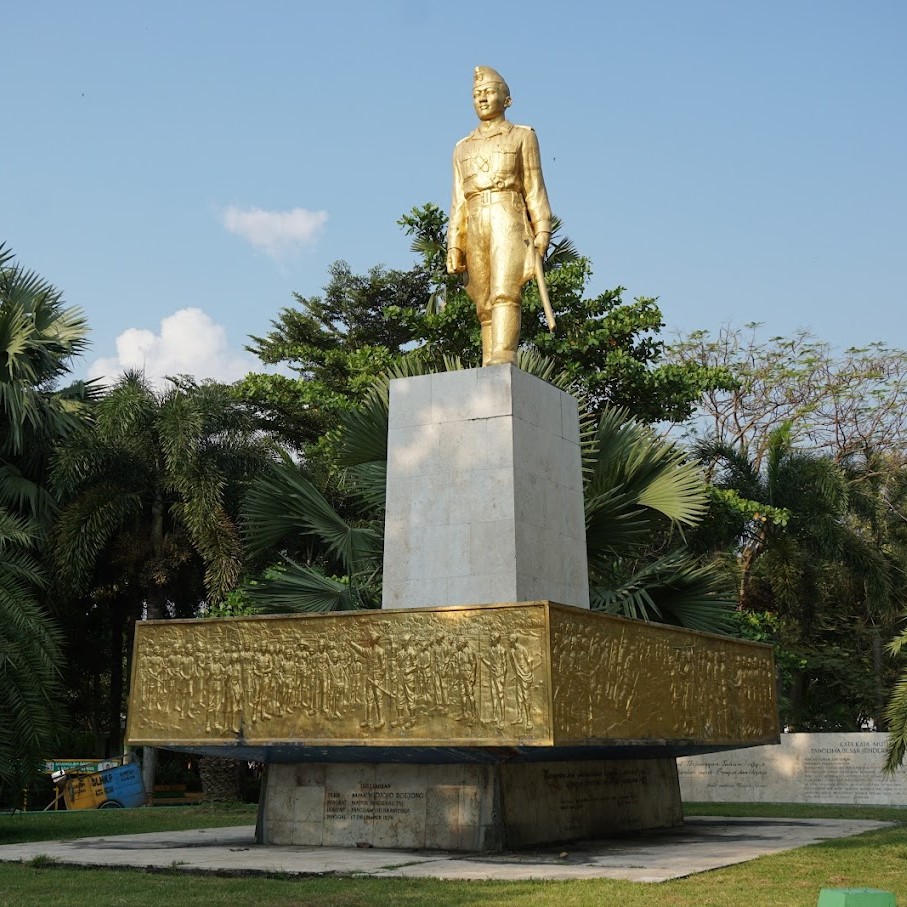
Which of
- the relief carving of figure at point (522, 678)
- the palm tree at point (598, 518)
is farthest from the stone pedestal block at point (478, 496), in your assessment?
the palm tree at point (598, 518)

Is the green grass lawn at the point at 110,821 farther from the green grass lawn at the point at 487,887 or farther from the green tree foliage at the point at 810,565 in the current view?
the green tree foliage at the point at 810,565

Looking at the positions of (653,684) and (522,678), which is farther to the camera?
(653,684)

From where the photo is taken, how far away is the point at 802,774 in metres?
21.1

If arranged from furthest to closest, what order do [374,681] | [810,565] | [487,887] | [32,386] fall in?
[810,565] → [32,386] → [374,681] → [487,887]

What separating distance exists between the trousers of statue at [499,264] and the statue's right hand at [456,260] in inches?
3.1

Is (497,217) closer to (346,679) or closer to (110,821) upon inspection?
(346,679)

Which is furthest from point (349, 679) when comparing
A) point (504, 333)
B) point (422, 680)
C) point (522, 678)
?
point (504, 333)

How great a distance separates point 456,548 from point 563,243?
50.1 ft

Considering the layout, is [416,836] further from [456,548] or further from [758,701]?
[758,701]

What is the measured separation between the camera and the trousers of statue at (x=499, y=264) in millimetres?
12648

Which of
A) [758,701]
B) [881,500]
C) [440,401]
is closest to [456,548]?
[440,401]

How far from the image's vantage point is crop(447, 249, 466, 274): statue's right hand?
42.6ft

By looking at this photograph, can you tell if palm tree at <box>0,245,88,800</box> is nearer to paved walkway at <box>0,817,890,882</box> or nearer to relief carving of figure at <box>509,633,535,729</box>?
paved walkway at <box>0,817,890,882</box>

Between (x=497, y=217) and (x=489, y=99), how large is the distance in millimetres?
1311
